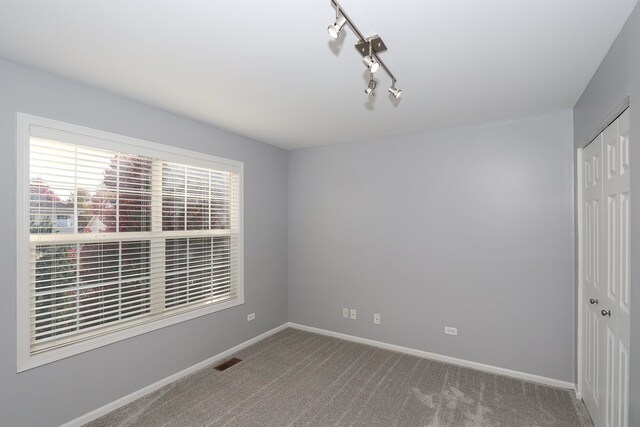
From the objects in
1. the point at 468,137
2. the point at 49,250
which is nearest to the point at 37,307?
the point at 49,250

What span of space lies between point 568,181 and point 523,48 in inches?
61.9

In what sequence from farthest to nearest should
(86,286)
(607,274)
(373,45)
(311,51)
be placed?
(86,286) → (607,274) → (311,51) → (373,45)

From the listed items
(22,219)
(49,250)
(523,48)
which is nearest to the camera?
(523,48)

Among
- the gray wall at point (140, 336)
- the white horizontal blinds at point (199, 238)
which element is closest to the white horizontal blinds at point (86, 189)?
the gray wall at point (140, 336)

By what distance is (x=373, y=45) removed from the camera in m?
1.73

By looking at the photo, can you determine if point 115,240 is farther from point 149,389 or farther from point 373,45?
point 373,45

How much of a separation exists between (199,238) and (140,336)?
1040mm

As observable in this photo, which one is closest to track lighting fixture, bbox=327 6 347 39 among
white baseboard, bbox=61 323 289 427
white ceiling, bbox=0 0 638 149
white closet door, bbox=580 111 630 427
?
white ceiling, bbox=0 0 638 149

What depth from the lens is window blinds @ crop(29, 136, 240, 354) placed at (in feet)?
7.02

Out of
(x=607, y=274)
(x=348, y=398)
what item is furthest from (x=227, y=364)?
(x=607, y=274)

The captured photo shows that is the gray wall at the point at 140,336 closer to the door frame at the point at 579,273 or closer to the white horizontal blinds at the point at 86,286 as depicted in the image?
the white horizontal blinds at the point at 86,286

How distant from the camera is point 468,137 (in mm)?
3227

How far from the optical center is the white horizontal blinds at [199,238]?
297 cm

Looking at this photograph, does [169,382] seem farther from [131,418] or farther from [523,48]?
[523,48]
